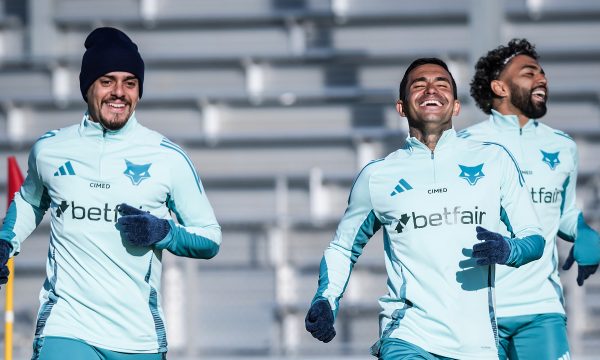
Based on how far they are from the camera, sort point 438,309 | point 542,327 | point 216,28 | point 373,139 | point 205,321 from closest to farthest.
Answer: point 438,309, point 542,327, point 205,321, point 373,139, point 216,28

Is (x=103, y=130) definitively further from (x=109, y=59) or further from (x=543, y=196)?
(x=543, y=196)

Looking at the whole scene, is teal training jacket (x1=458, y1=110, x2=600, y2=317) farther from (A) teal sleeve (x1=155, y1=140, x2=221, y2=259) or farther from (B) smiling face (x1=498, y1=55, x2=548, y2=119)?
(A) teal sleeve (x1=155, y1=140, x2=221, y2=259)

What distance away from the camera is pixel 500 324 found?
5.35 metres

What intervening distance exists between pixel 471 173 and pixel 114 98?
1365 millimetres

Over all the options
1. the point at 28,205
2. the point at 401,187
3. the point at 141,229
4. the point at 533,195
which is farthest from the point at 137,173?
the point at 533,195

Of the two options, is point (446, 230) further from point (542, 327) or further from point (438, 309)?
point (542, 327)

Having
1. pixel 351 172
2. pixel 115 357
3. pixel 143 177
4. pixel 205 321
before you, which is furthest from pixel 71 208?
pixel 351 172

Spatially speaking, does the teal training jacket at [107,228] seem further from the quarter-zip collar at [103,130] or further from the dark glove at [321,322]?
the dark glove at [321,322]

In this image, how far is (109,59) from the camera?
461 centimetres

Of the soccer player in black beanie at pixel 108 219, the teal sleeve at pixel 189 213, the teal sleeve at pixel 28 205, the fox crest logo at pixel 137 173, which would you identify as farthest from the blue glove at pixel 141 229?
the teal sleeve at pixel 28 205

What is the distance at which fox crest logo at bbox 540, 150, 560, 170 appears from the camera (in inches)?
222

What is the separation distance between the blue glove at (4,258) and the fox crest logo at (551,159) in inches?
98.4

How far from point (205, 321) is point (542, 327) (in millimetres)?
4330

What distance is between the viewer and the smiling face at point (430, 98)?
177 inches
